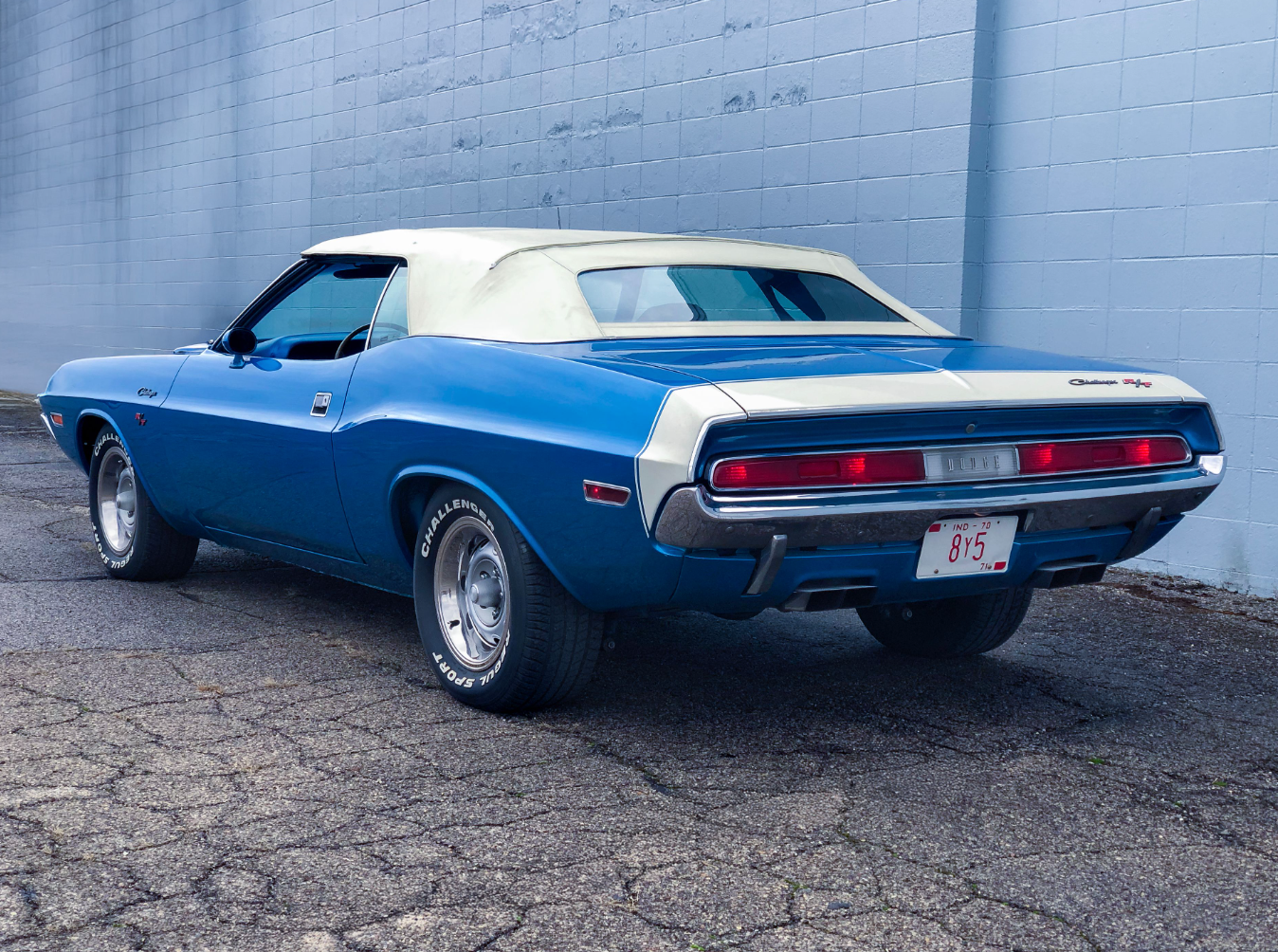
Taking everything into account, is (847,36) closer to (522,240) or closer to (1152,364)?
(1152,364)

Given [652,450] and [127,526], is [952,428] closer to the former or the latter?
[652,450]

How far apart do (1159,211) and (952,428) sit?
3.43m

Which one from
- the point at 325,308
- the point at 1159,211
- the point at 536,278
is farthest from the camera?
the point at 325,308

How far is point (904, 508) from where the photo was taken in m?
3.45

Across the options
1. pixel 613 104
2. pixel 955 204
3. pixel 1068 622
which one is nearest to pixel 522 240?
pixel 1068 622

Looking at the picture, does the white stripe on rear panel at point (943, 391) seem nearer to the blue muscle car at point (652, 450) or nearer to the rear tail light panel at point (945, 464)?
the blue muscle car at point (652, 450)

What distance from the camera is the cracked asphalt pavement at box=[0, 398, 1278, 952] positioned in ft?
8.68

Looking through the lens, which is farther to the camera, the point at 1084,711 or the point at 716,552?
the point at 1084,711

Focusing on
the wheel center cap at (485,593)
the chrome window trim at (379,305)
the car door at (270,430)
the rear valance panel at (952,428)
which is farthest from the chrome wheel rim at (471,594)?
the rear valance panel at (952,428)

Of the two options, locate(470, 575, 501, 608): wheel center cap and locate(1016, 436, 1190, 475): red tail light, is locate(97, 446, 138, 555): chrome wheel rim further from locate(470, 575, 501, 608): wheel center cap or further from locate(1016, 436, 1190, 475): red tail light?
locate(1016, 436, 1190, 475): red tail light

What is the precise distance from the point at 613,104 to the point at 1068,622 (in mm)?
4922

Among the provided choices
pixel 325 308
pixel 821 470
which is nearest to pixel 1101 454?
pixel 821 470

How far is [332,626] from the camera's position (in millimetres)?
5039

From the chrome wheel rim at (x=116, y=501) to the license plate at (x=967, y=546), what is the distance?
140 inches
